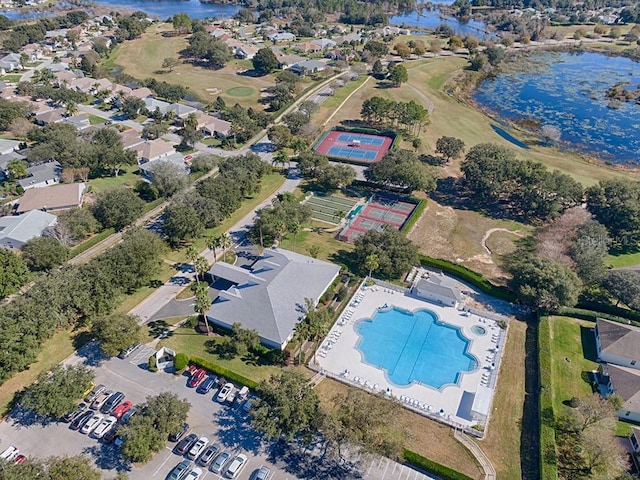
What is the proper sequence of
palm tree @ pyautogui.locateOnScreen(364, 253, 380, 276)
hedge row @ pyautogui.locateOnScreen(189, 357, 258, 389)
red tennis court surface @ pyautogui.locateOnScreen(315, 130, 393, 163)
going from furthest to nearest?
red tennis court surface @ pyautogui.locateOnScreen(315, 130, 393, 163), palm tree @ pyautogui.locateOnScreen(364, 253, 380, 276), hedge row @ pyautogui.locateOnScreen(189, 357, 258, 389)

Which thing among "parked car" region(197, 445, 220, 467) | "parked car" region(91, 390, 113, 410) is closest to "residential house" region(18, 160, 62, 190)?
"parked car" region(91, 390, 113, 410)

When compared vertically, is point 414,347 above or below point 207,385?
below

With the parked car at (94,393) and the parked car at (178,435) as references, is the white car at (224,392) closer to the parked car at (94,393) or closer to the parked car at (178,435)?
the parked car at (178,435)

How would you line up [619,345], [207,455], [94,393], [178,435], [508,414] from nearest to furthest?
1. [207,455]
2. [178,435]
3. [508,414]
4. [94,393]
5. [619,345]

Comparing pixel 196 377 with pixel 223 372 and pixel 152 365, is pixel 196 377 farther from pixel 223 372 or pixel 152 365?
pixel 152 365

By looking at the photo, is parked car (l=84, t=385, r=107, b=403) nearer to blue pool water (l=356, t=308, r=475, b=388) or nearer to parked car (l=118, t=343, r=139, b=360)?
parked car (l=118, t=343, r=139, b=360)

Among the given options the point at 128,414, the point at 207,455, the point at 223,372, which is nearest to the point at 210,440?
the point at 207,455
